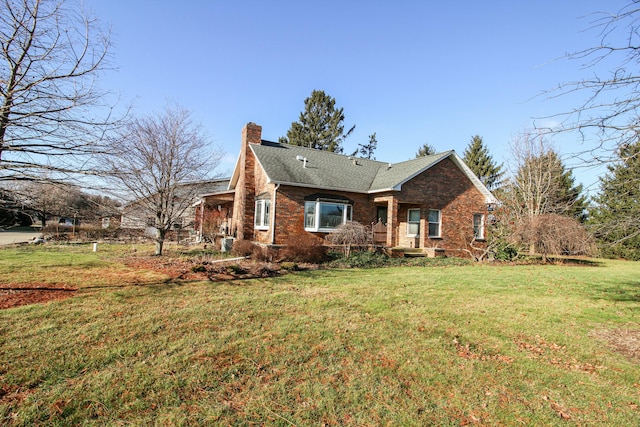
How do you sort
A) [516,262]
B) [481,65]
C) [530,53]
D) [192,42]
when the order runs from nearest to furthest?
[530,53] < [481,65] < [192,42] < [516,262]

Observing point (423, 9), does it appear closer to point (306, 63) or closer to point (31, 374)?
point (306, 63)

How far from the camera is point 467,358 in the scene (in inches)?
179

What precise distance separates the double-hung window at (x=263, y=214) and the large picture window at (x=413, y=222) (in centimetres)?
795

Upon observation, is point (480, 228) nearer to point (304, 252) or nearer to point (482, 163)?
point (304, 252)

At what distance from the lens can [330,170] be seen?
59.3 feet

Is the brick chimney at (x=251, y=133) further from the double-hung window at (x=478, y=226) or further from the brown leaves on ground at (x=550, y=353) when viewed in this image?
the brown leaves on ground at (x=550, y=353)

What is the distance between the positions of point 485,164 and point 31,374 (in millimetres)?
41729

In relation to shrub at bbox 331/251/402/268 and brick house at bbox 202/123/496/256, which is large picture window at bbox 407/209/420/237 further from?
shrub at bbox 331/251/402/268

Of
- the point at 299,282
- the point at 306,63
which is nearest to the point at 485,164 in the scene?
the point at 306,63

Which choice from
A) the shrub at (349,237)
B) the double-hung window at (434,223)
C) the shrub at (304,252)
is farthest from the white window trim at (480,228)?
the shrub at (304,252)

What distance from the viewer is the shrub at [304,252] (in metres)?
13.3

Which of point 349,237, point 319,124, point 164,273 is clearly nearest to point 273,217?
point 349,237

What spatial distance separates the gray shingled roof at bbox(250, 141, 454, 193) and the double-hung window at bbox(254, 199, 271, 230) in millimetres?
1840

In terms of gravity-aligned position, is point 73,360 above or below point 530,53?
below
